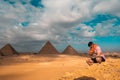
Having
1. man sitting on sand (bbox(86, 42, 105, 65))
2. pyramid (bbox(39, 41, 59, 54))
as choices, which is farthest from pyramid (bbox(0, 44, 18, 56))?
man sitting on sand (bbox(86, 42, 105, 65))

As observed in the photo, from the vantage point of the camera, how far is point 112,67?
11023 millimetres

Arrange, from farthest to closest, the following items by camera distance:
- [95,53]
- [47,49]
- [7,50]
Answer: [7,50] → [47,49] → [95,53]

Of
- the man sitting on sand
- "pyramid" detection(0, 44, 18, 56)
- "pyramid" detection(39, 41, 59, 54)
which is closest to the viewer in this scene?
the man sitting on sand

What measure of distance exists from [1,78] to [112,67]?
524 centimetres

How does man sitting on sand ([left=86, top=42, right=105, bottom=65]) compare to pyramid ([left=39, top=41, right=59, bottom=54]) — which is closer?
man sitting on sand ([left=86, top=42, right=105, bottom=65])

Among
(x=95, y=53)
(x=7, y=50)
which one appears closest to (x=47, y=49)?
(x=7, y=50)

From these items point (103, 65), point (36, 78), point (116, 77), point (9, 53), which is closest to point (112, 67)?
point (103, 65)

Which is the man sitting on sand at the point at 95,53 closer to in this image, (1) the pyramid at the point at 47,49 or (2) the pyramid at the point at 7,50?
(1) the pyramid at the point at 47,49

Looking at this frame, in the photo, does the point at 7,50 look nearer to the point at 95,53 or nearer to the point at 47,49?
the point at 47,49

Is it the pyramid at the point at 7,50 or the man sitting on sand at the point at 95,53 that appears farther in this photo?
the pyramid at the point at 7,50

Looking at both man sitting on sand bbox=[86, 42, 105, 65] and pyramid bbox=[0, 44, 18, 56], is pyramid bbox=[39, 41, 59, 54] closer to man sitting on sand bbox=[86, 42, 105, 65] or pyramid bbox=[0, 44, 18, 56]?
pyramid bbox=[0, 44, 18, 56]

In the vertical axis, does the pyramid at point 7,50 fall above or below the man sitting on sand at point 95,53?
above

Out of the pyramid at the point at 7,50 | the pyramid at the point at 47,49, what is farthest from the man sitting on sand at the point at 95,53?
the pyramid at the point at 7,50

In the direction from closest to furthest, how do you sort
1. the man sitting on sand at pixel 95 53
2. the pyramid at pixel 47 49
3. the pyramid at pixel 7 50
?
the man sitting on sand at pixel 95 53 → the pyramid at pixel 47 49 → the pyramid at pixel 7 50
